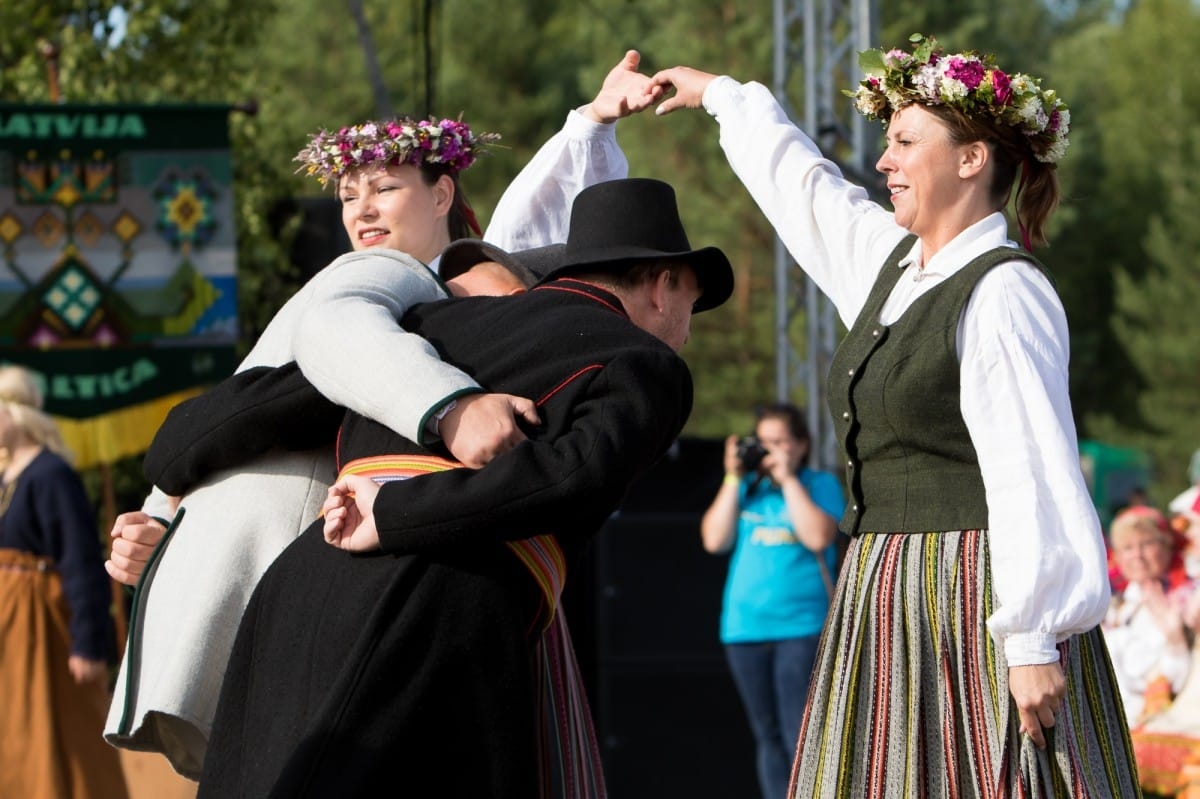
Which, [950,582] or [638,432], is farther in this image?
[950,582]

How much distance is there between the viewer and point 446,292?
267cm

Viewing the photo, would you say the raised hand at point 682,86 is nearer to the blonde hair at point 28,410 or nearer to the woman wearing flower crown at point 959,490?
the woman wearing flower crown at point 959,490

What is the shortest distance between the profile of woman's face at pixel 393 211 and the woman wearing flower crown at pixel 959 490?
0.69m

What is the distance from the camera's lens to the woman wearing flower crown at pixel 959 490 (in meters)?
2.54

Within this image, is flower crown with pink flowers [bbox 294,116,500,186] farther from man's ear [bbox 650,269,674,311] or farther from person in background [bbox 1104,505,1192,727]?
person in background [bbox 1104,505,1192,727]

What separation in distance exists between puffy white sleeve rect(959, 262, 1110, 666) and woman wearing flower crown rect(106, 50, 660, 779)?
717 millimetres

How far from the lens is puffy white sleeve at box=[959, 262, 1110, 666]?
2.51 meters

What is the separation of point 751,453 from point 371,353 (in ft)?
14.7

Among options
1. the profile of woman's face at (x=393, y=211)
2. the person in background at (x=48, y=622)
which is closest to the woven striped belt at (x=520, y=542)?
the profile of woman's face at (x=393, y=211)

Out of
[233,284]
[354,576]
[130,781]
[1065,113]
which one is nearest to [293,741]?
[354,576]

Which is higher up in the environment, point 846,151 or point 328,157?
point 846,151

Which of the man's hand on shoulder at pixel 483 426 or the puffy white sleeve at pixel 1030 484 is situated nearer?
the man's hand on shoulder at pixel 483 426

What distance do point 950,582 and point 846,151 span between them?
6223 mm

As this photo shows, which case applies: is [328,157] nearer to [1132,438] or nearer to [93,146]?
[93,146]
